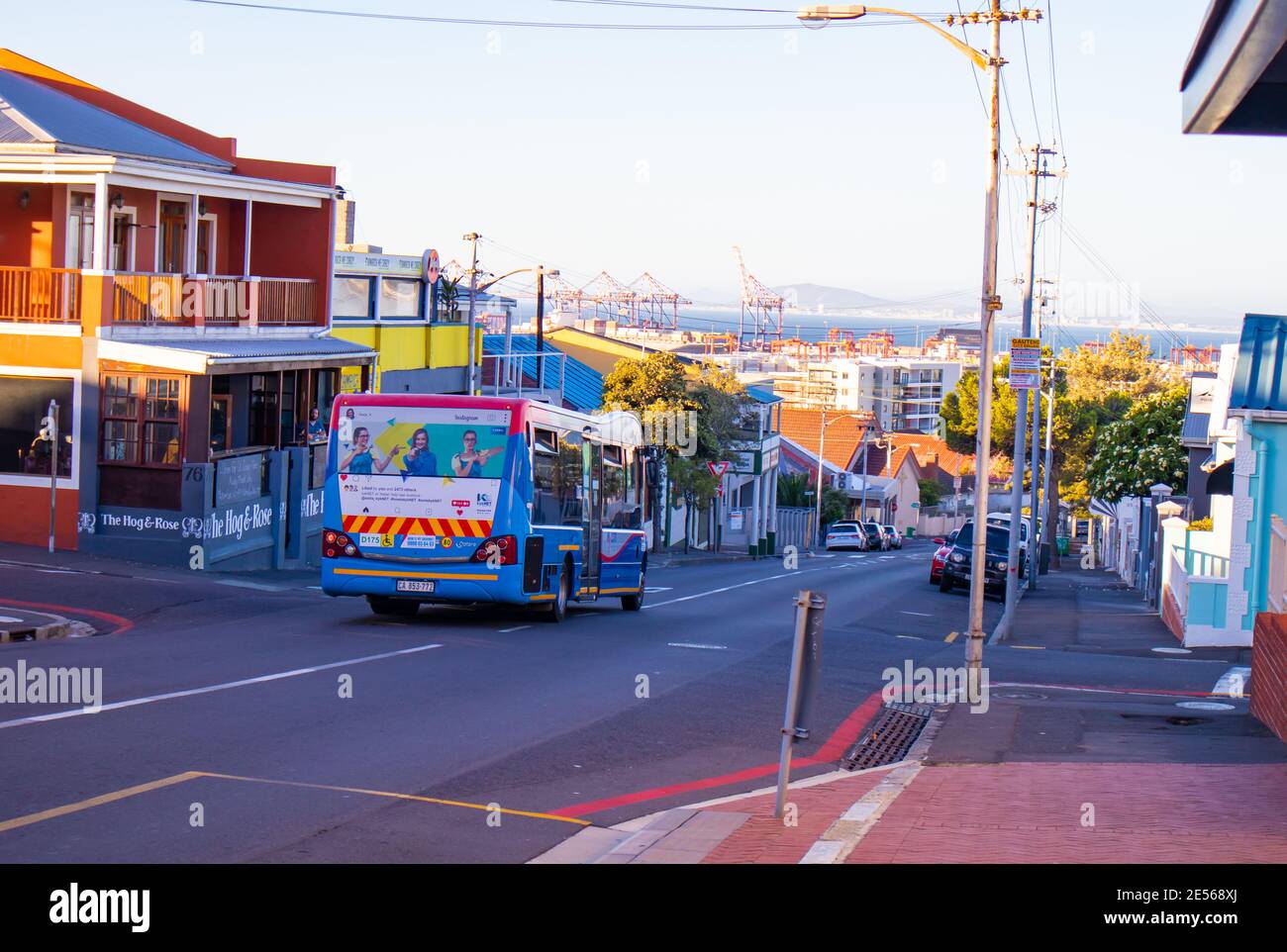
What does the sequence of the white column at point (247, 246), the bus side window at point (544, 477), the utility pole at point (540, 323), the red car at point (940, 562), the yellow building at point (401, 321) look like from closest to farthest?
the bus side window at point (544, 477) < the white column at point (247, 246) < the yellow building at point (401, 321) < the red car at point (940, 562) < the utility pole at point (540, 323)

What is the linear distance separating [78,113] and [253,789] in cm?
2163

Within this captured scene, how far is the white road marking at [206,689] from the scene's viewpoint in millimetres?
10438

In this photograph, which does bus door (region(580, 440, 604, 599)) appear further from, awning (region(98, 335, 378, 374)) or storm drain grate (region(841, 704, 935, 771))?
storm drain grate (region(841, 704, 935, 771))

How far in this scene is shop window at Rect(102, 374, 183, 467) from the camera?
75.0 feet

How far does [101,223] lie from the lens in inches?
879

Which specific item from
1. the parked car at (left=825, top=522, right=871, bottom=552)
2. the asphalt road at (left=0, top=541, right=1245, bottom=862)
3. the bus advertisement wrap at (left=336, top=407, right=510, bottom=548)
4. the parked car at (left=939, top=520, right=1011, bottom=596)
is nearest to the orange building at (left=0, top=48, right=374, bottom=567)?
the asphalt road at (left=0, top=541, right=1245, bottom=862)

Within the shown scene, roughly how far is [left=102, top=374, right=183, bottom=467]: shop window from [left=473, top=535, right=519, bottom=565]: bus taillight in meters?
7.47

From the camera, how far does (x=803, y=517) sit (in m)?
76.0

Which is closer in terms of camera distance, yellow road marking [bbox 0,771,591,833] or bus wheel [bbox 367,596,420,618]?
yellow road marking [bbox 0,771,591,833]

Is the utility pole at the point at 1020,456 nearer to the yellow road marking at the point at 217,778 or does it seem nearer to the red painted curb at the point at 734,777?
the red painted curb at the point at 734,777

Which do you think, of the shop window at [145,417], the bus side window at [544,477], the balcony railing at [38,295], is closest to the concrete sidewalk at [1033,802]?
the bus side window at [544,477]

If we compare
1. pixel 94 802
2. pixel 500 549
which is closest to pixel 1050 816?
pixel 94 802

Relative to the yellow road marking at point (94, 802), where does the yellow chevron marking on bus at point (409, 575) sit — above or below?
above

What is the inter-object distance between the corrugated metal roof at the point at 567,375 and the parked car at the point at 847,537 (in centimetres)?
1492
